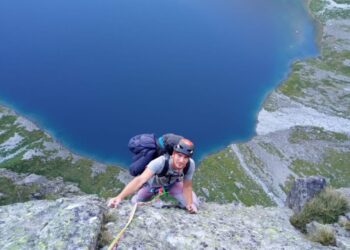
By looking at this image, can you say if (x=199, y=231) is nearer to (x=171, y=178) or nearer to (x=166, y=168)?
(x=171, y=178)

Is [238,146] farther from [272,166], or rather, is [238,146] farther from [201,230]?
[201,230]

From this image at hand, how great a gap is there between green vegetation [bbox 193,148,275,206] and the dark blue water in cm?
359

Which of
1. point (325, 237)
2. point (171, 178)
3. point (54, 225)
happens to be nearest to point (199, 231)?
point (171, 178)

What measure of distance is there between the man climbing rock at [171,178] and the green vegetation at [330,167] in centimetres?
5947

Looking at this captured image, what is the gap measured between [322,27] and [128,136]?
253ft

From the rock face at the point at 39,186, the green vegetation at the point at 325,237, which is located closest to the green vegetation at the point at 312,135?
the rock face at the point at 39,186

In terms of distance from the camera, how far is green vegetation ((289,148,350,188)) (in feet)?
233

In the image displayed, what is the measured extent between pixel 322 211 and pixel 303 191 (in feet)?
14.3

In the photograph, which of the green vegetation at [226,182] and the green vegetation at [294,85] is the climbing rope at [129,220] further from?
the green vegetation at [294,85]

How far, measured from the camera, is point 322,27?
12131 cm

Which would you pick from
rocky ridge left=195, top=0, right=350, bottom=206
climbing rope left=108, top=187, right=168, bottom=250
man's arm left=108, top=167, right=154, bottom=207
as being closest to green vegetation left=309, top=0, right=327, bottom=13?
rocky ridge left=195, top=0, right=350, bottom=206

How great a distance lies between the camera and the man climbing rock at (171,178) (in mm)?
13641

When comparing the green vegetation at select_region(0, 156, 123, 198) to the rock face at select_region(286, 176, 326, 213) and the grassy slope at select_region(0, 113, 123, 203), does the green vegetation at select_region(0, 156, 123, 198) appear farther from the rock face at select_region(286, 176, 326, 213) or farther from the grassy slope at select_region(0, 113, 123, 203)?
the rock face at select_region(286, 176, 326, 213)

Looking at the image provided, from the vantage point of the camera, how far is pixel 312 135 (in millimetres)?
82062
